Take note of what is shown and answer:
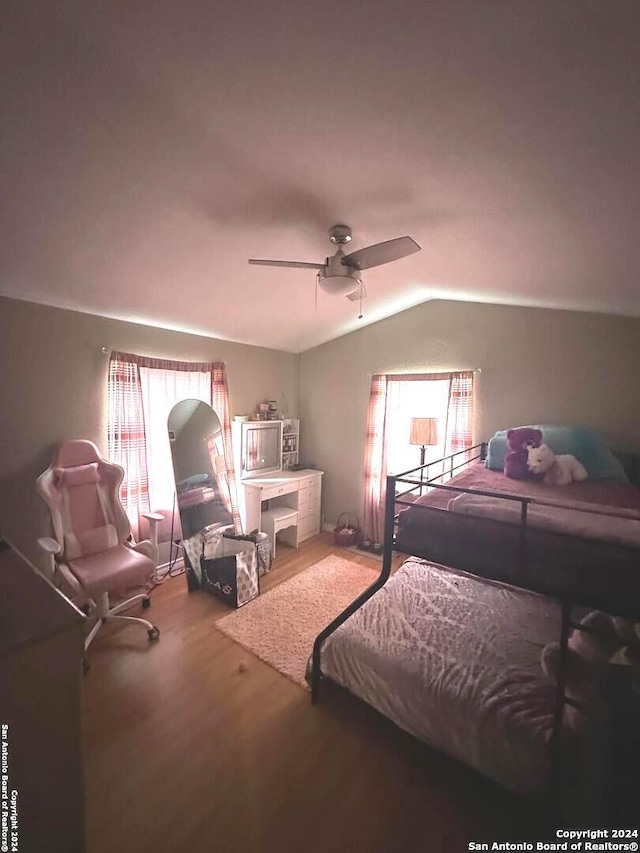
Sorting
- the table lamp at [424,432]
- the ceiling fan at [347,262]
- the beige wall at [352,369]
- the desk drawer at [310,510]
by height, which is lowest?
the desk drawer at [310,510]

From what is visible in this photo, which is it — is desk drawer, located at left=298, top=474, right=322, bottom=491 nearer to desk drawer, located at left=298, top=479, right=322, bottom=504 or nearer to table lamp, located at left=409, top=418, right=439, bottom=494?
desk drawer, located at left=298, top=479, right=322, bottom=504

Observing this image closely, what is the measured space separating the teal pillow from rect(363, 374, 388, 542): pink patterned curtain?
4.17ft

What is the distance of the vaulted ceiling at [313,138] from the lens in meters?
0.90

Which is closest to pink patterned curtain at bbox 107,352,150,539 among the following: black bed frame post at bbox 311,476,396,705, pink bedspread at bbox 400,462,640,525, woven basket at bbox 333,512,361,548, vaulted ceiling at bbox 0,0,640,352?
vaulted ceiling at bbox 0,0,640,352

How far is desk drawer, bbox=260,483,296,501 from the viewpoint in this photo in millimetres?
3529

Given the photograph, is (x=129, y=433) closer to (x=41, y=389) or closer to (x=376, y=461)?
(x=41, y=389)

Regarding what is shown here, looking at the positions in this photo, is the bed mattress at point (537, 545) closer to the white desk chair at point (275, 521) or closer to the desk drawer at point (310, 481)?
the white desk chair at point (275, 521)

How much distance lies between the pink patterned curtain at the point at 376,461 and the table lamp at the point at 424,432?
2.03 feet

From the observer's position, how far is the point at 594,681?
1266 mm

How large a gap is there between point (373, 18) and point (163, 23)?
1.92ft

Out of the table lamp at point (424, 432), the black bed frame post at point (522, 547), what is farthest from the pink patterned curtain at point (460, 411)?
the black bed frame post at point (522, 547)

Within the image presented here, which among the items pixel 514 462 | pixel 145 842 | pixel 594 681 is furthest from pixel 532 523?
pixel 145 842

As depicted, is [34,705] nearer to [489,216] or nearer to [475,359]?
[489,216]
